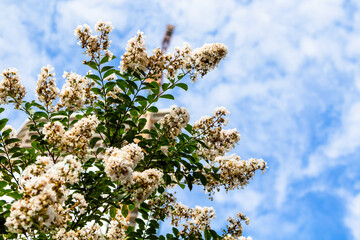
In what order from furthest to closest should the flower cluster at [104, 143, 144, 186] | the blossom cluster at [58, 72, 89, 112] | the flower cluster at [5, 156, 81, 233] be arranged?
1. the blossom cluster at [58, 72, 89, 112]
2. the flower cluster at [104, 143, 144, 186]
3. the flower cluster at [5, 156, 81, 233]

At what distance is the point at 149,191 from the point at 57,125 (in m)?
1.39

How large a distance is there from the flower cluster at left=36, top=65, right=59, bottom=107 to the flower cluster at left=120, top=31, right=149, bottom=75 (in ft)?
3.15

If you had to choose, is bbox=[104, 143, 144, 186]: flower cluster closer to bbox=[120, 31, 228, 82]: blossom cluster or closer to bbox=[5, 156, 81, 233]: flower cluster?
bbox=[5, 156, 81, 233]: flower cluster

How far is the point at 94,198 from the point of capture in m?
4.28

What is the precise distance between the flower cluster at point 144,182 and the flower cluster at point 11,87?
206 cm

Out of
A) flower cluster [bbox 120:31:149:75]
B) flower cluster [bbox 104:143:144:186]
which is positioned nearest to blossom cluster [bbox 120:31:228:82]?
flower cluster [bbox 120:31:149:75]

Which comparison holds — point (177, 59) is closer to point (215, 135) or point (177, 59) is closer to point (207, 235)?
point (215, 135)

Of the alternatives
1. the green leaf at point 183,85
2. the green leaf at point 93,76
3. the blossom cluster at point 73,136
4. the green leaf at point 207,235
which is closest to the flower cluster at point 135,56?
the green leaf at point 93,76

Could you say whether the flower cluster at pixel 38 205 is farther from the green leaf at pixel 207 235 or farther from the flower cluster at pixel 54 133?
the green leaf at pixel 207 235

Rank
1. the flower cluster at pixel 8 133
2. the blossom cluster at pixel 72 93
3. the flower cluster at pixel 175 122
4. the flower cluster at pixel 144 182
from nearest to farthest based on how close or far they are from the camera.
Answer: the flower cluster at pixel 144 182 → the blossom cluster at pixel 72 93 → the flower cluster at pixel 175 122 → the flower cluster at pixel 8 133

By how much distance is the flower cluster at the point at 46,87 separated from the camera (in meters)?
4.20

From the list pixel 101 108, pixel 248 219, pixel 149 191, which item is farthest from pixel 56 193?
pixel 248 219

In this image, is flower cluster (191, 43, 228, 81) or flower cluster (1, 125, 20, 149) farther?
flower cluster (1, 125, 20, 149)

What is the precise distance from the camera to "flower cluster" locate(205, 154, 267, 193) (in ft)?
15.7
